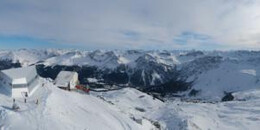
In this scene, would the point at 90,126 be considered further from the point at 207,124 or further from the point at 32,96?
the point at 207,124

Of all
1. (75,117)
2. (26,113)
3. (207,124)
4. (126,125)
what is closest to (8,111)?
(26,113)

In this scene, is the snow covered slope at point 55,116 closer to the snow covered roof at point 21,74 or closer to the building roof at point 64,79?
the snow covered roof at point 21,74

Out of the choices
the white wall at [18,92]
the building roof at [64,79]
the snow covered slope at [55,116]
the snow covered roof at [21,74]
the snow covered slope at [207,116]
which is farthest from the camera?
the snow covered slope at [207,116]

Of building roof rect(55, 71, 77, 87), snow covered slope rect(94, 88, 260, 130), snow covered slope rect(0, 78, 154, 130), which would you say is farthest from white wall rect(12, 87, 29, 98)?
snow covered slope rect(94, 88, 260, 130)

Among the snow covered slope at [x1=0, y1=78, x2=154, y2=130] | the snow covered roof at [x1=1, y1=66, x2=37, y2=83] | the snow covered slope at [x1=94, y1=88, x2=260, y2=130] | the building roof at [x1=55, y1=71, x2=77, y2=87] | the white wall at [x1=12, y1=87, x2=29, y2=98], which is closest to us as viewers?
the snow covered slope at [x1=0, y1=78, x2=154, y2=130]

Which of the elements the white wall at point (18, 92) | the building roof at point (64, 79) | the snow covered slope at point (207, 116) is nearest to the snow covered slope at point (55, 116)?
the white wall at point (18, 92)

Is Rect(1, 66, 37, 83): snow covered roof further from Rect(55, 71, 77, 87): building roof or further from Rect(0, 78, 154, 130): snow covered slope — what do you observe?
Rect(55, 71, 77, 87): building roof
